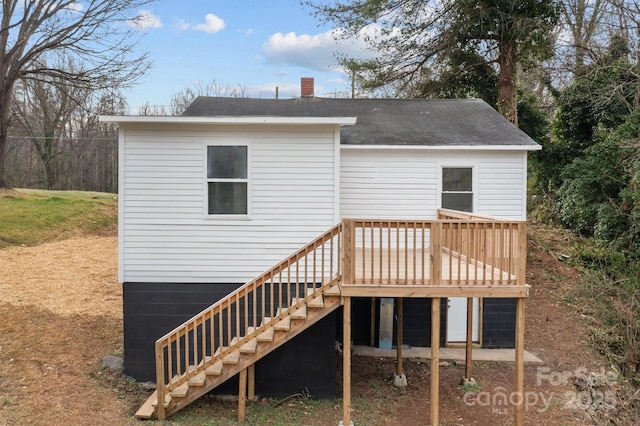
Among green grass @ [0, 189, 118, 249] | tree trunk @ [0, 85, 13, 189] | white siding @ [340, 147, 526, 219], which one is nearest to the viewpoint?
white siding @ [340, 147, 526, 219]

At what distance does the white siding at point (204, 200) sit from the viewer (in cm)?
818

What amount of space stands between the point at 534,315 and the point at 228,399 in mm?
8909

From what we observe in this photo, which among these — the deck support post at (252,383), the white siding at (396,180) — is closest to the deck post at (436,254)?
the deck support post at (252,383)

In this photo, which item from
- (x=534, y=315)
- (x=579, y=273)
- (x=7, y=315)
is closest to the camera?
(x=7, y=315)

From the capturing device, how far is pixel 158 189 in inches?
324

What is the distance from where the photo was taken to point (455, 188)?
10.5 metres

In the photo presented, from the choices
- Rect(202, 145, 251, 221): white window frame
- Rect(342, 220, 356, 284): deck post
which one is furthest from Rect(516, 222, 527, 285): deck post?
Rect(202, 145, 251, 221): white window frame

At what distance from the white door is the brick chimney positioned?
7.01 meters

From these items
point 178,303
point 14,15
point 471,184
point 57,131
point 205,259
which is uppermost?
point 14,15

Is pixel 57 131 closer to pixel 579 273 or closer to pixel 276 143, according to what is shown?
pixel 276 143

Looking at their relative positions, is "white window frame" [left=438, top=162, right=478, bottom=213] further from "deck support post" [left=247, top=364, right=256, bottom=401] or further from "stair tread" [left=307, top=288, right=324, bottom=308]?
"deck support post" [left=247, top=364, right=256, bottom=401]

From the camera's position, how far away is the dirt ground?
751 cm

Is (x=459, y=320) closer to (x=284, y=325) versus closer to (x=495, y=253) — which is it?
(x=495, y=253)

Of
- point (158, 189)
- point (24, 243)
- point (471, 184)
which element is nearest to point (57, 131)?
point (24, 243)
